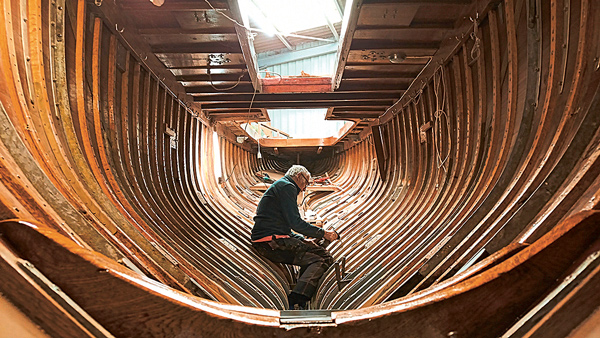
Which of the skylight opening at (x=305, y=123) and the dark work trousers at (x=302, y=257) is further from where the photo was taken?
the skylight opening at (x=305, y=123)

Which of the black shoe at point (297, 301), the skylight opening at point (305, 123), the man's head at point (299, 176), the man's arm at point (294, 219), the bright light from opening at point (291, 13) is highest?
the bright light from opening at point (291, 13)

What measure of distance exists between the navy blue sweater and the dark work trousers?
0.37 feet

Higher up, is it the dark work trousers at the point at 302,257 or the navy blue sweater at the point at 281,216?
the navy blue sweater at the point at 281,216

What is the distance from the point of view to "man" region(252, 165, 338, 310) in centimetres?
325

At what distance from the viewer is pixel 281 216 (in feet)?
11.5

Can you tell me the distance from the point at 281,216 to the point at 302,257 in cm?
50

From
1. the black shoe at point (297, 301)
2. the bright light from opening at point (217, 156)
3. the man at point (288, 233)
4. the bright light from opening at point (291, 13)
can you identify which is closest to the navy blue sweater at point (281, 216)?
the man at point (288, 233)

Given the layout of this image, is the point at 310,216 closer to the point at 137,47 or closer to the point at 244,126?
the point at 244,126

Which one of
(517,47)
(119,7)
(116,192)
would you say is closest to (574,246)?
(517,47)

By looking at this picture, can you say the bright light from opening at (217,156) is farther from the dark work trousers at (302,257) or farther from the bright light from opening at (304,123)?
the bright light from opening at (304,123)

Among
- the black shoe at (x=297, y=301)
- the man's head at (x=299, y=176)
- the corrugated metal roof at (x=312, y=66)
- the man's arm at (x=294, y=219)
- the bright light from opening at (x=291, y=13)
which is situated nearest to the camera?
the black shoe at (x=297, y=301)

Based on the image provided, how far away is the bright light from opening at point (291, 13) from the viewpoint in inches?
399

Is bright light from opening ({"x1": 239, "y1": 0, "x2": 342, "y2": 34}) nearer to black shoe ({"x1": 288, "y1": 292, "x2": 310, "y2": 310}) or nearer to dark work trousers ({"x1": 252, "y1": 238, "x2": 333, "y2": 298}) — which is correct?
dark work trousers ({"x1": 252, "y1": 238, "x2": 333, "y2": 298})

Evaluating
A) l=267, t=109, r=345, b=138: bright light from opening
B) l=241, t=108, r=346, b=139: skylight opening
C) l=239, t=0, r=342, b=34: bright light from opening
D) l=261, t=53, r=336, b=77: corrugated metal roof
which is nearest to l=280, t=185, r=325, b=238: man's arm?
l=239, t=0, r=342, b=34: bright light from opening
